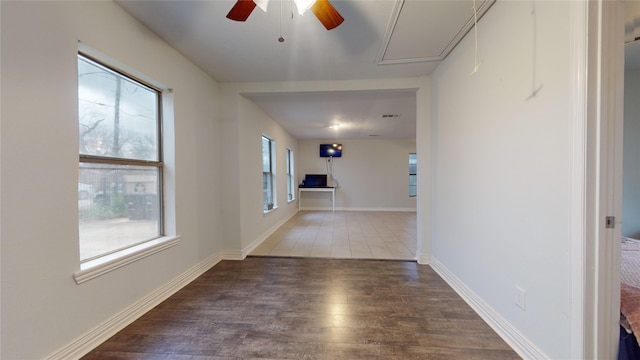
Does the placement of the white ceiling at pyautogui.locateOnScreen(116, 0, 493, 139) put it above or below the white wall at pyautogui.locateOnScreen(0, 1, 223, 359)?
above

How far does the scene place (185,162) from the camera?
7.82 feet

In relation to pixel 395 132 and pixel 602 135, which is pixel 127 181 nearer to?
pixel 602 135

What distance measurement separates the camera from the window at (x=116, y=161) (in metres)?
1.54

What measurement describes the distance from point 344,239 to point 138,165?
3.14 metres

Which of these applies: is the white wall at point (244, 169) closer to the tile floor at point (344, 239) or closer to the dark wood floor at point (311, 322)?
the tile floor at point (344, 239)

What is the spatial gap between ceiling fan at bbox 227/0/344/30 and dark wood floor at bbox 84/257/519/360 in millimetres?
2093

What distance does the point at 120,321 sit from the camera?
5.44 feet

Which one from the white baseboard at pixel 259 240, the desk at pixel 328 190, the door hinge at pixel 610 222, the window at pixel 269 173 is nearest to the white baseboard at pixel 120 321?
the white baseboard at pixel 259 240

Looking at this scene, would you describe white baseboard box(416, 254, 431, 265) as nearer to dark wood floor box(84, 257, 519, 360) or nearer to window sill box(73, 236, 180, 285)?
dark wood floor box(84, 257, 519, 360)

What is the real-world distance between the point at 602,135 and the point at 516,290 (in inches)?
40.2

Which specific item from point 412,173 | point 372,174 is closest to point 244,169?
point 372,174

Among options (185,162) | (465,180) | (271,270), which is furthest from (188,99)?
(465,180)

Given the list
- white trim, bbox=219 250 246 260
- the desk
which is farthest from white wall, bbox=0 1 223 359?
the desk

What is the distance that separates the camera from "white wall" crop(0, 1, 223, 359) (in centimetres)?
111
